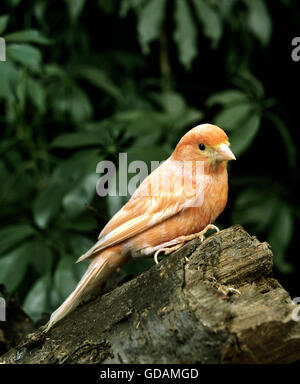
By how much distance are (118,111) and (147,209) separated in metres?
1.76

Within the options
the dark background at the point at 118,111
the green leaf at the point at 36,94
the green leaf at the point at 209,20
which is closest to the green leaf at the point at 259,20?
the dark background at the point at 118,111

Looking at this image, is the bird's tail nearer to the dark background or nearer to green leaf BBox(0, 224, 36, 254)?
the dark background

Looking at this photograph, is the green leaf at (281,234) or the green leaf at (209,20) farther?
the green leaf at (281,234)

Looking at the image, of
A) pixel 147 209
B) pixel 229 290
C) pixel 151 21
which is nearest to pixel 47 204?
pixel 147 209

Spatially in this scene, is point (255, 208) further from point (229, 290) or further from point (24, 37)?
point (229, 290)

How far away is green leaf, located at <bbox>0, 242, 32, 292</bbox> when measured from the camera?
A: 8.96ft

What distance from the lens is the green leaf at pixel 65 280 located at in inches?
104

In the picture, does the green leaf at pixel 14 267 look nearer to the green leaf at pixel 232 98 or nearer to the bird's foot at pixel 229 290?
the bird's foot at pixel 229 290

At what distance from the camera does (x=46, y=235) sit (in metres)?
3.03

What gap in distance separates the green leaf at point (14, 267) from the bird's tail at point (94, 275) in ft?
2.10

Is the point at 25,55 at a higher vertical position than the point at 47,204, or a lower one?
higher

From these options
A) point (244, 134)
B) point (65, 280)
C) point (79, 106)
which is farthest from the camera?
point (79, 106)

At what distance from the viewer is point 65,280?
269 cm

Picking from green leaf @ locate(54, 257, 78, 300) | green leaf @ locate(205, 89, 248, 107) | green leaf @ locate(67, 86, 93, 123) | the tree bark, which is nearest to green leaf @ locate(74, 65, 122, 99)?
green leaf @ locate(67, 86, 93, 123)
